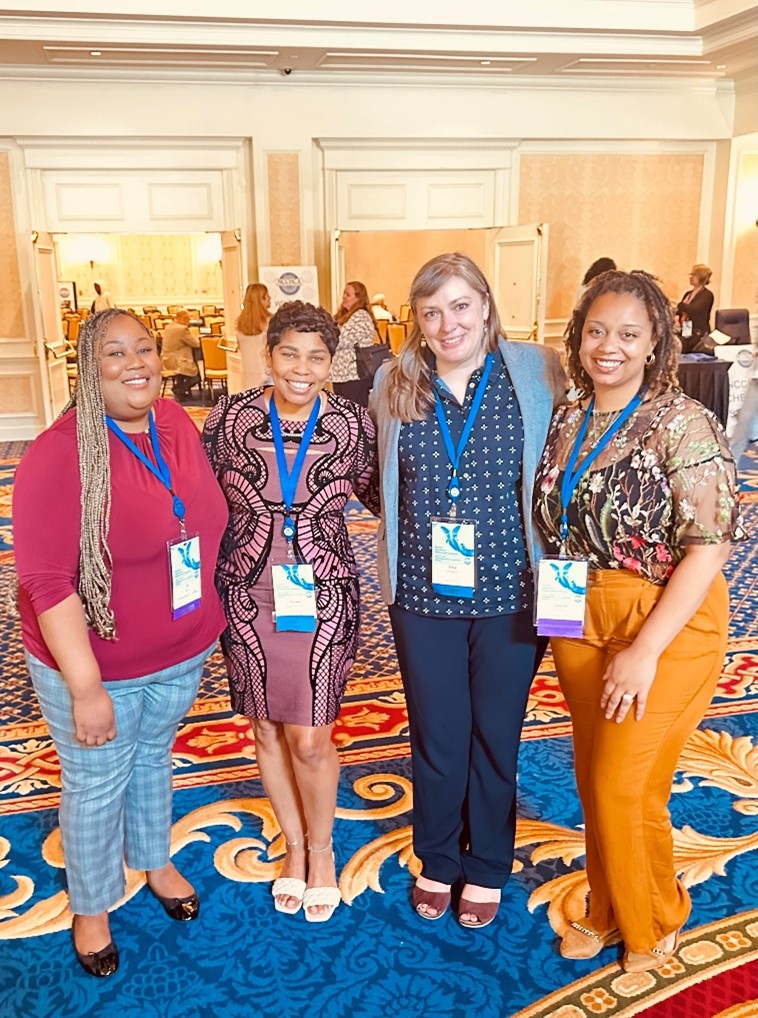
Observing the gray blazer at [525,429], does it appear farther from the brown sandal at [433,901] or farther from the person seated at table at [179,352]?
the person seated at table at [179,352]

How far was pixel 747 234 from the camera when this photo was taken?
1020 cm

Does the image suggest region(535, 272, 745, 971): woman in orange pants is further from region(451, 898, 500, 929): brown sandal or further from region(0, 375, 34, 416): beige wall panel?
region(0, 375, 34, 416): beige wall panel

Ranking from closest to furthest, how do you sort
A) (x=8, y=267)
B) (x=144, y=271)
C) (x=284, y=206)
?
(x=8, y=267)
(x=284, y=206)
(x=144, y=271)

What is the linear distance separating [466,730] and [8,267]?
8.32 metres

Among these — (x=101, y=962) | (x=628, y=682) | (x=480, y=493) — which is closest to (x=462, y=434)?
(x=480, y=493)

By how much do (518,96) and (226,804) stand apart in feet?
28.3

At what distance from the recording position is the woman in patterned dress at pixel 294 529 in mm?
2191

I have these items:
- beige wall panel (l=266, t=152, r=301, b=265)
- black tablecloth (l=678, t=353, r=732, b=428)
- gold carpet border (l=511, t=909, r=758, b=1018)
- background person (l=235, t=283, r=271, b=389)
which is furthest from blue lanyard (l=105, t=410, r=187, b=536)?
beige wall panel (l=266, t=152, r=301, b=265)

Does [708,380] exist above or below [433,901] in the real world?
above

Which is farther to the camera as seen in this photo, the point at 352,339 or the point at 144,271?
the point at 144,271

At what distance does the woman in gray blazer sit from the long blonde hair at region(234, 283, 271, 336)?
609 cm

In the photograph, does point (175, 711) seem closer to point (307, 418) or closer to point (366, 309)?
point (307, 418)

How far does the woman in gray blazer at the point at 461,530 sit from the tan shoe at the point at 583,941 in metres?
0.30

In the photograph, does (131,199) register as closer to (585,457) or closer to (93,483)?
(93,483)
